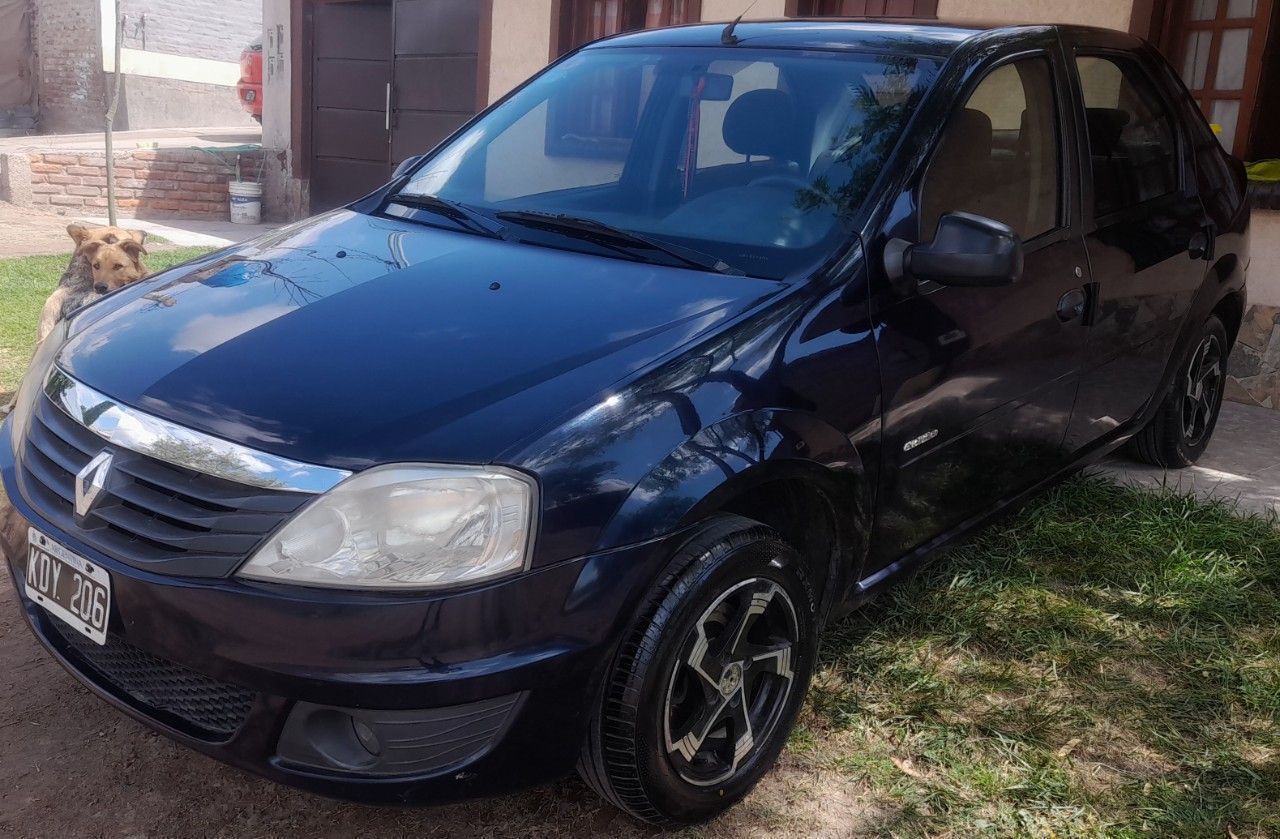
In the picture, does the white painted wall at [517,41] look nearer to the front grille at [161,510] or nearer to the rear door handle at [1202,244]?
the rear door handle at [1202,244]

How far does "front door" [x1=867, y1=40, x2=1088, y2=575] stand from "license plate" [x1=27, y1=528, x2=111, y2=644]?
1.68 m

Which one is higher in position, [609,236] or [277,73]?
[277,73]

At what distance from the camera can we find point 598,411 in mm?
2160

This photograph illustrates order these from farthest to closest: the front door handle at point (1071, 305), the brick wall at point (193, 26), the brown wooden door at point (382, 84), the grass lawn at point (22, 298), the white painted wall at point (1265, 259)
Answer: the brick wall at point (193, 26)
the brown wooden door at point (382, 84)
the white painted wall at point (1265, 259)
the grass lawn at point (22, 298)
the front door handle at point (1071, 305)

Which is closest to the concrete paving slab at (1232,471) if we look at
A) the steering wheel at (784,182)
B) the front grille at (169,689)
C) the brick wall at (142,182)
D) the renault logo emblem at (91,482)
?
the steering wheel at (784,182)

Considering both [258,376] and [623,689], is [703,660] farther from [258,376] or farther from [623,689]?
[258,376]

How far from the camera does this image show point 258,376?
2281 millimetres

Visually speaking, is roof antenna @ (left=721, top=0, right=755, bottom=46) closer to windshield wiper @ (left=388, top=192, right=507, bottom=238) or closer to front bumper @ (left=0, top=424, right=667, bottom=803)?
windshield wiper @ (left=388, top=192, right=507, bottom=238)

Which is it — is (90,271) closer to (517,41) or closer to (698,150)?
(698,150)

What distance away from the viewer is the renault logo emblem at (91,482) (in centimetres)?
223

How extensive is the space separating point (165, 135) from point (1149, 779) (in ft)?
66.0

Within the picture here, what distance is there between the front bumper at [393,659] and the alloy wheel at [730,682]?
0.83ft

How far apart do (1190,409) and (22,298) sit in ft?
22.8

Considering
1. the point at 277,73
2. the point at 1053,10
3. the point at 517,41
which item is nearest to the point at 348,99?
the point at 277,73
